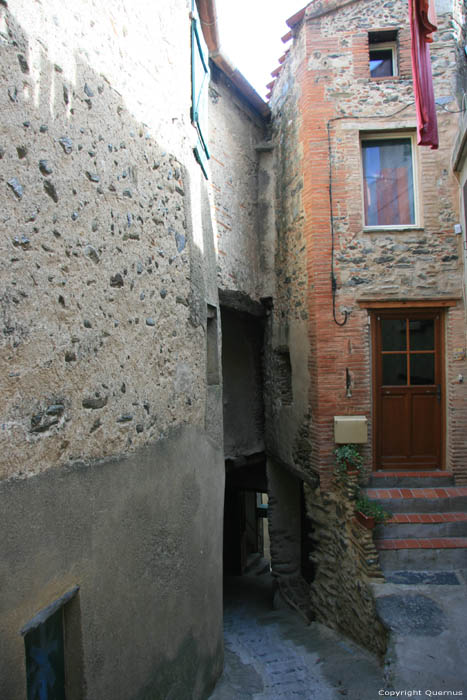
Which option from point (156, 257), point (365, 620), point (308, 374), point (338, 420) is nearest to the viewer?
point (156, 257)

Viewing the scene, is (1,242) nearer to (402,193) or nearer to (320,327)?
(320,327)

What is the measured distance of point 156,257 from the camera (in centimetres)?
366

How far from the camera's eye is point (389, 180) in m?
7.10

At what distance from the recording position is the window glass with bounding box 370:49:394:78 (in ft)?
23.6

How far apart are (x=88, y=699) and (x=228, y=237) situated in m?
5.96

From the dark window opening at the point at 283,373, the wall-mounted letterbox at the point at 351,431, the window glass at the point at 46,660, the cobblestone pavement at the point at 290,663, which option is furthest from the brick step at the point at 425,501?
the window glass at the point at 46,660

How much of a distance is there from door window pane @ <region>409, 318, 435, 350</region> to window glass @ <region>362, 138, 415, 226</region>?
148cm

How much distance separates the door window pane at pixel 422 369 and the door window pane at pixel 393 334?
25 cm

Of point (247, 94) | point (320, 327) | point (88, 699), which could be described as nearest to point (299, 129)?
point (247, 94)

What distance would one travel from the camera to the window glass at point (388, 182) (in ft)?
23.2

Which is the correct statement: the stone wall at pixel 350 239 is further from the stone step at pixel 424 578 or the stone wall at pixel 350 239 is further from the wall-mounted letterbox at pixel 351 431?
the stone step at pixel 424 578

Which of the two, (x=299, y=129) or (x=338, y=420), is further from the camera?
(x=299, y=129)

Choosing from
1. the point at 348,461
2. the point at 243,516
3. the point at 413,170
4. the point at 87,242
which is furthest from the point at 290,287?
the point at 243,516

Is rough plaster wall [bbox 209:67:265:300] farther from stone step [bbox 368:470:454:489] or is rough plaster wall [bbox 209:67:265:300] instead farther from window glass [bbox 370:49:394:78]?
stone step [bbox 368:470:454:489]
